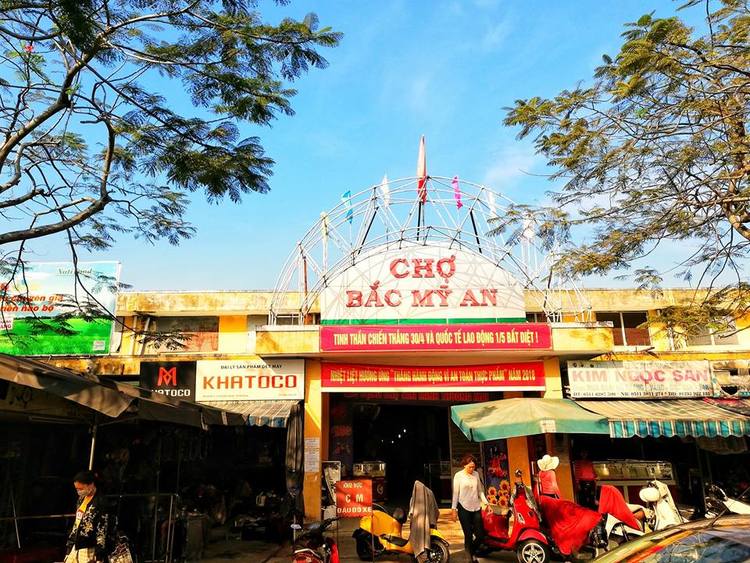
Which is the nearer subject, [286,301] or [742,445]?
[742,445]

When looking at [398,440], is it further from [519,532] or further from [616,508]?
[616,508]

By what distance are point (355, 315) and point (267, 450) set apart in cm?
480

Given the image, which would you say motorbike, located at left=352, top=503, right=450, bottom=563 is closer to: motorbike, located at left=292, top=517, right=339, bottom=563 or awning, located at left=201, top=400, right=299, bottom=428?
motorbike, located at left=292, top=517, right=339, bottom=563

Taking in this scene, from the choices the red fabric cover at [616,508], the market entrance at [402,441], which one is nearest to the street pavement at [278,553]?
the red fabric cover at [616,508]

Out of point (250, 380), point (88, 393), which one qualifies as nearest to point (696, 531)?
point (88, 393)

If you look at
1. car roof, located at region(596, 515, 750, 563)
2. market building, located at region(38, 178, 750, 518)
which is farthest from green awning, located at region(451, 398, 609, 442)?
car roof, located at region(596, 515, 750, 563)

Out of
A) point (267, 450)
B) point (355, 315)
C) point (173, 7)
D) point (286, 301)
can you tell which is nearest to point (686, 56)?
point (173, 7)

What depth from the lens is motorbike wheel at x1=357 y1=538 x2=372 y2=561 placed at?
321 inches

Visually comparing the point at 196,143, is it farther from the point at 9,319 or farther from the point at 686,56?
the point at 9,319

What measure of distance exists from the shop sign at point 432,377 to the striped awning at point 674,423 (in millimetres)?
1615

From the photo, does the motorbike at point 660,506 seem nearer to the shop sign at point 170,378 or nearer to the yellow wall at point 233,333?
the shop sign at point 170,378

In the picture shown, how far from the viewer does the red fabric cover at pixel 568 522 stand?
7203 mm

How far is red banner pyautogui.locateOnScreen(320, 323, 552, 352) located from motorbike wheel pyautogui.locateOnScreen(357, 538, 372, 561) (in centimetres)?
383

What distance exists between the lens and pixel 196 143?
23.7 ft
